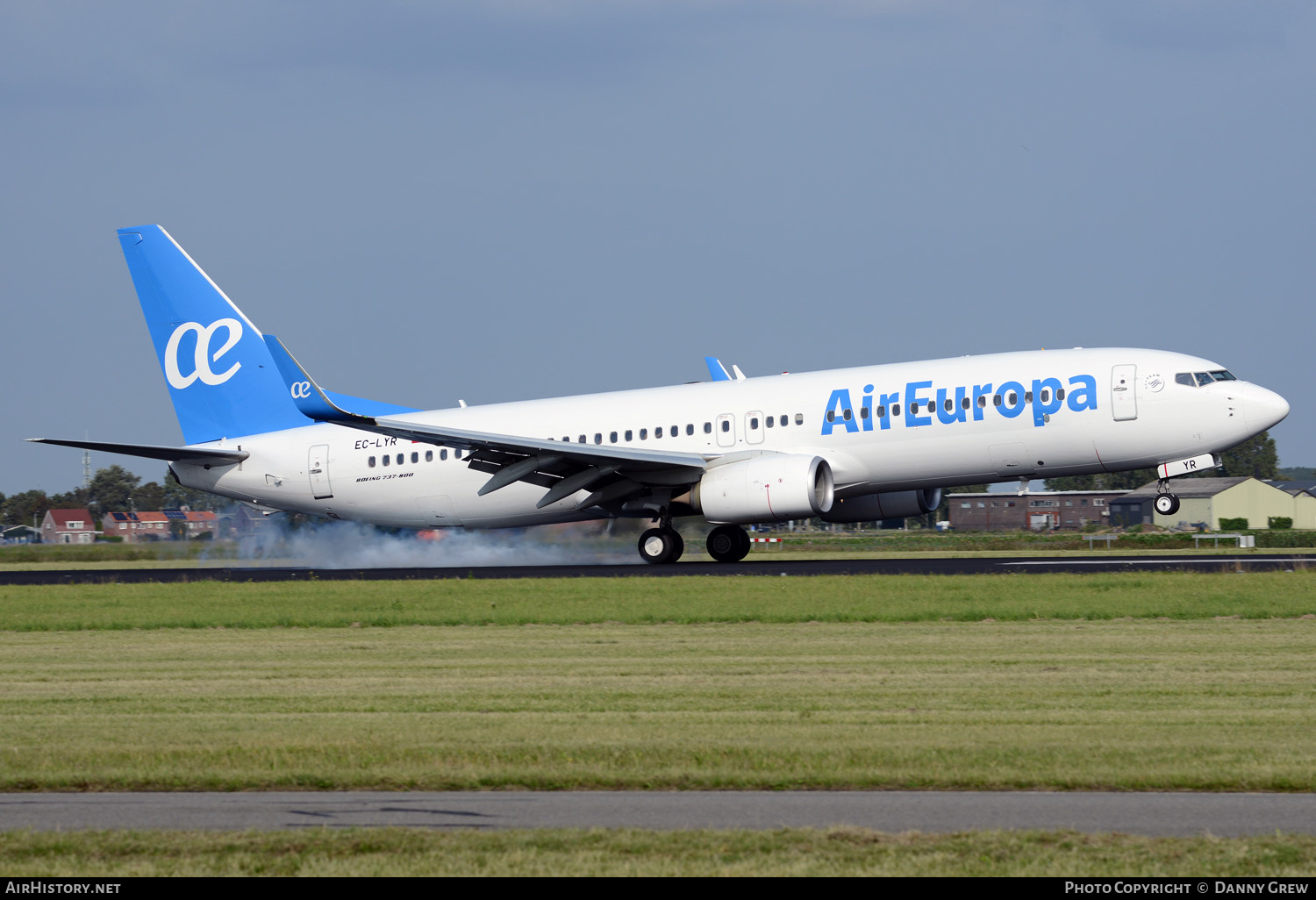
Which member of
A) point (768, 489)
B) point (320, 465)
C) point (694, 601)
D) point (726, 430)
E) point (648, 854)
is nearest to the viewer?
point (648, 854)

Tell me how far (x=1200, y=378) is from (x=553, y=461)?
13900mm

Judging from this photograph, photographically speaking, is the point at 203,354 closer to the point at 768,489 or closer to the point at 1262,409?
the point at 768,489

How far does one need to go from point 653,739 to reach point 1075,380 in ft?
66.6

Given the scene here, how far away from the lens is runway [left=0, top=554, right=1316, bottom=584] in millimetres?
27516

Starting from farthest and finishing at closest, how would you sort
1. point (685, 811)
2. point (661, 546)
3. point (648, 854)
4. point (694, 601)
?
point (661, 546)
point (694, 601)
point (685, 811)
point (648, 854)

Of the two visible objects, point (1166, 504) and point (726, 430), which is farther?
point (726, 430)

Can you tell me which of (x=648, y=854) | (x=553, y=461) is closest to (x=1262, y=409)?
(x=553, y=461)

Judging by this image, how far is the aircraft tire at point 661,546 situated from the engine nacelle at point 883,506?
3.71 meters

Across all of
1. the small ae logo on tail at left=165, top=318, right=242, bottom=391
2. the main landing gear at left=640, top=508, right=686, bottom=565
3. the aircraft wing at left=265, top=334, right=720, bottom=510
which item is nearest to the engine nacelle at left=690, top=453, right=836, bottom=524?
the aircraft wing at left=265, top=334, right=720, bottom=510

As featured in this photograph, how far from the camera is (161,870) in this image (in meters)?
6.62

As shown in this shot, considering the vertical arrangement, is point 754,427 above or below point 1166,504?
above

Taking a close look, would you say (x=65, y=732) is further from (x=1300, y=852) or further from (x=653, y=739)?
(x=1300, y=852)

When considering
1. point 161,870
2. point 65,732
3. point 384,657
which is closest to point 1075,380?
point 384,657

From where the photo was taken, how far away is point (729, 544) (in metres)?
32.7
